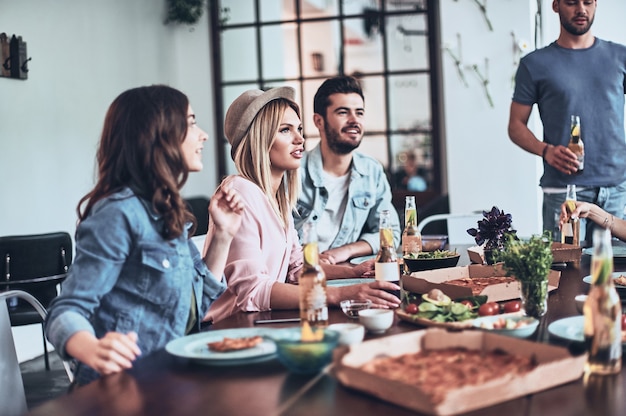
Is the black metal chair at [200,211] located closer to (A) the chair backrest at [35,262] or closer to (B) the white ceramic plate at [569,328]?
(A) the chair backrest at [35,262]

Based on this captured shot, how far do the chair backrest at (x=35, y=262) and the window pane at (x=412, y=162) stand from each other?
3005 millimetres

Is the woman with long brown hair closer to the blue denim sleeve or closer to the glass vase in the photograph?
the blue denim sleeve

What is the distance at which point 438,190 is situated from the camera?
251 inches

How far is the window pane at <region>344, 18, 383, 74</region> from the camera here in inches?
254

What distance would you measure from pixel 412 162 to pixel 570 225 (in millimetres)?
3873

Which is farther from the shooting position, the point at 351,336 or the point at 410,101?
the point at 410,101

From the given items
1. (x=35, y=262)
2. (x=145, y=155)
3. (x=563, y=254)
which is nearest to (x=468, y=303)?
(x=145, y=155)

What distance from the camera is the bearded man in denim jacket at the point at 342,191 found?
3.31 metres

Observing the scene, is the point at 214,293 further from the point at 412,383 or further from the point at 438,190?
the point at 438,190

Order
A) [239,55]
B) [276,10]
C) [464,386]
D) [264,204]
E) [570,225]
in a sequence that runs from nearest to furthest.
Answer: [464,386], [264,204], [570,225], [276,10], [239,55]

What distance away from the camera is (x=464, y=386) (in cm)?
110

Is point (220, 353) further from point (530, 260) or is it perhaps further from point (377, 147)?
point (377, 147)

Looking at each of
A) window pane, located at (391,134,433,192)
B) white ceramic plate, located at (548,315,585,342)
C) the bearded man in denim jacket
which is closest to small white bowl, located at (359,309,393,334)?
white ceramic plate, located at (548,315,585,342)

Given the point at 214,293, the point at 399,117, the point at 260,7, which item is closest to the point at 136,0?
the point at 260,7
